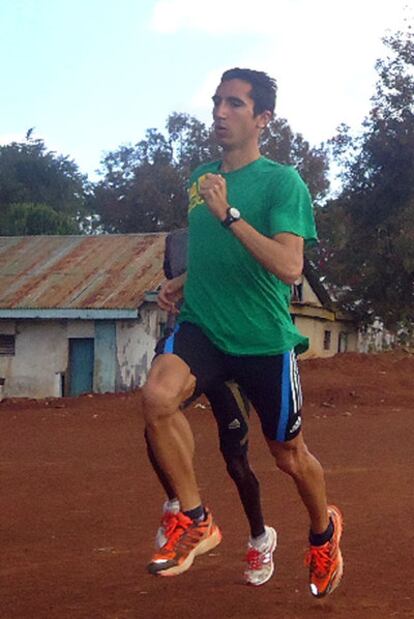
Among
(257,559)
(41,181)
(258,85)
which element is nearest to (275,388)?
(257,559)

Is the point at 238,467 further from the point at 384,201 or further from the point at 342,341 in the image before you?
the point at 342,341

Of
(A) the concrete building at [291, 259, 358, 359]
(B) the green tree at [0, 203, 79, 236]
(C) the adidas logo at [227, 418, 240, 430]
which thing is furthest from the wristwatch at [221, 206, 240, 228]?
(B) the green tree at [0, 203, 79, 236]

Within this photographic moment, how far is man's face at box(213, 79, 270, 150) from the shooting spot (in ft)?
15.9

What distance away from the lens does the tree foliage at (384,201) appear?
33688 mm

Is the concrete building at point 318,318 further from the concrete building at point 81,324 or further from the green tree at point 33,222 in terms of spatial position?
the green tree at point 33,222

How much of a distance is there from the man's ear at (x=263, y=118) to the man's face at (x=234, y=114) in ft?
0.05

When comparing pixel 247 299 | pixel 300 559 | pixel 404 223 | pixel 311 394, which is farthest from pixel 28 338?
pixel 247 299

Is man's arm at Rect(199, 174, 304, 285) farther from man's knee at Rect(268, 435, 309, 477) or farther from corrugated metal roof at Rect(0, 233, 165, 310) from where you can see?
corrugated metal roof at Rect(0, 233, 165, 310)

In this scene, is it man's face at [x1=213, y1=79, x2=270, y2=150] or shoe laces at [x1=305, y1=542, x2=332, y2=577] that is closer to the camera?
man's face at [x1=213, y1=79, x2=270, y2=150]

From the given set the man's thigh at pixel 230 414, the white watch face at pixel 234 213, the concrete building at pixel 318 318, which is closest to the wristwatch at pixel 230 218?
the white watch face at pixel 234 213

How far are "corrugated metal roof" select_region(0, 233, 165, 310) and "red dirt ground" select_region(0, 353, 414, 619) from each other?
8.52 meters

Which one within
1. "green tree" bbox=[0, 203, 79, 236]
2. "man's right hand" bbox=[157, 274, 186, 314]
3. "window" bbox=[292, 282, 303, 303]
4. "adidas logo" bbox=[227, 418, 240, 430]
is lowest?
"adidas logo" bbox=[227, 418, 240, 430]

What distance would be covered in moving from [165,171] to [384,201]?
16.8 m

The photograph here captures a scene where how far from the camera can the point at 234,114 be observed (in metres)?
4.86
